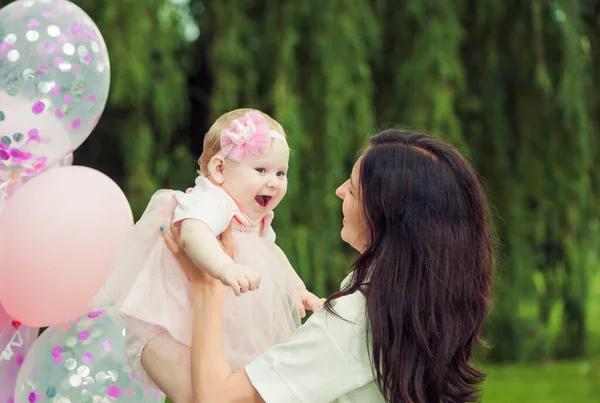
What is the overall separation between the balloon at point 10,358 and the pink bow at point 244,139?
81 centimetres

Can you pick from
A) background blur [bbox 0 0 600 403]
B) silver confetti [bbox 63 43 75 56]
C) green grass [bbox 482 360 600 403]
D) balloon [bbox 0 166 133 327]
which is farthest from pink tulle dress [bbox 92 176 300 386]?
green grass [bbox 482 360 600 403]

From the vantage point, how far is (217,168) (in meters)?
1.76

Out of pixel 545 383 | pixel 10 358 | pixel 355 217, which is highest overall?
pixel 355 217

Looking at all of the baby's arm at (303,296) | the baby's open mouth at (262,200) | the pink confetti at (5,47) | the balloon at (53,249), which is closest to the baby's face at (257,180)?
the baby's open mouth at (262,200)

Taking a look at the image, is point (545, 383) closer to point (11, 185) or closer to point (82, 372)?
point (82, 372)

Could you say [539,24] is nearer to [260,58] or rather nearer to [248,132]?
[260,58]

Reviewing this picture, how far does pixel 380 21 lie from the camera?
4246 mm

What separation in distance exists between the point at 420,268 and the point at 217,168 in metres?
0.46

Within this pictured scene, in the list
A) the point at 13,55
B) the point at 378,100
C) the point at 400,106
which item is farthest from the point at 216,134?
the point at 378,100

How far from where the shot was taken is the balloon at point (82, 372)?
2.02m

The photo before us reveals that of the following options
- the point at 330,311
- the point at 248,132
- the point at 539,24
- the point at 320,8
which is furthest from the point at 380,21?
the point at 330,311

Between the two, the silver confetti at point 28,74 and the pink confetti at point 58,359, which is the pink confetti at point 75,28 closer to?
the silver confetti at point 28,74

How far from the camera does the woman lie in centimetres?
150

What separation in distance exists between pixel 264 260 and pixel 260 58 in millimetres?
2487
